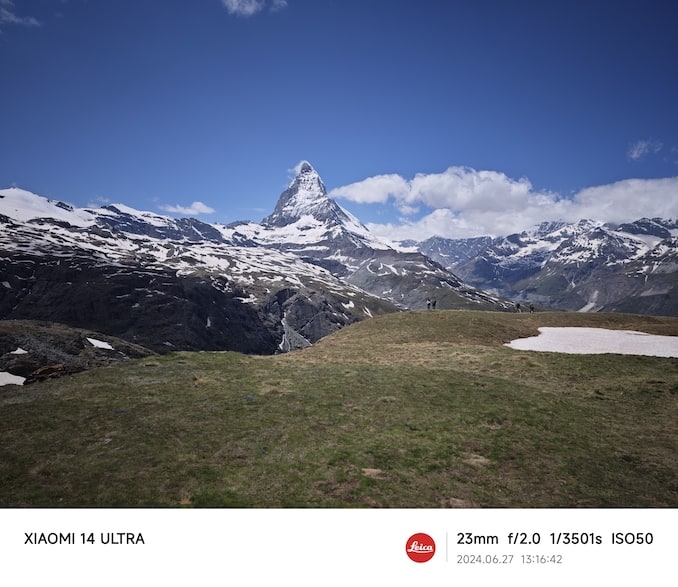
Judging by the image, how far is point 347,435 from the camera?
19.8 m

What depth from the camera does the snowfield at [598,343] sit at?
135 feet

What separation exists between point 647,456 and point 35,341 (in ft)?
367
